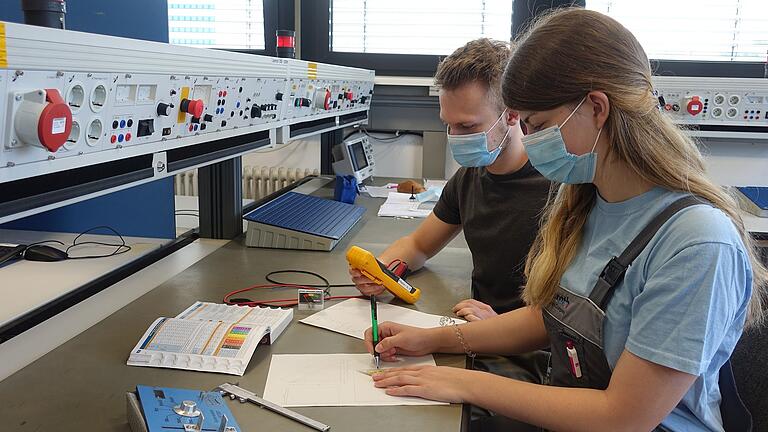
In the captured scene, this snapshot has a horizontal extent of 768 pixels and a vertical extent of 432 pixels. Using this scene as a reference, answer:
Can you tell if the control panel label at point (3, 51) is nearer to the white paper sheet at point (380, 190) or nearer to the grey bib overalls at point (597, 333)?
the grey bib overalls at point (597, 333)

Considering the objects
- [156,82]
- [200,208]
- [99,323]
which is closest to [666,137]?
[156,82]

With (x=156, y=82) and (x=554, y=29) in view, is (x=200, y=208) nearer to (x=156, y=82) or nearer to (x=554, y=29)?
(x=156, y=82)

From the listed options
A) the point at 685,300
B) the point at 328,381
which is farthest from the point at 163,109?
the point at 685,300

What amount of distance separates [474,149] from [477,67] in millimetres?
192

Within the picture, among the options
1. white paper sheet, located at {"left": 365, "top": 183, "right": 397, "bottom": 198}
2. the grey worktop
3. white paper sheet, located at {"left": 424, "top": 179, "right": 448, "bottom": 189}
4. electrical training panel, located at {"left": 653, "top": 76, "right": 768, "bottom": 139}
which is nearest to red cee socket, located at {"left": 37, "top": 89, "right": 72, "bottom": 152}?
the grey worktop

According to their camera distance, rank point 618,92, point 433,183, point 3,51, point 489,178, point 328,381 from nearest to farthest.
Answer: point 3,51 < point 618,92 < point 328,381 < point 489,178 < point 433,183

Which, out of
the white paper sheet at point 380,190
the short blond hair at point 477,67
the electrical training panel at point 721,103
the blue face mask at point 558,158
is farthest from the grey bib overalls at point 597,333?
the electrical training panel at point 721,103

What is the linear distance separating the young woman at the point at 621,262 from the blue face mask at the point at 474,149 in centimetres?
43

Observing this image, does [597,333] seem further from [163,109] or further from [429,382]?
[163,109]

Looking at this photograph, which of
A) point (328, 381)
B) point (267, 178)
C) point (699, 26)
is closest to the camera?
point (328, 381)

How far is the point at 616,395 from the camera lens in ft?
2.99

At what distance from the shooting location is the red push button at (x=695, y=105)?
2.90m

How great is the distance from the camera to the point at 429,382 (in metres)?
1.03

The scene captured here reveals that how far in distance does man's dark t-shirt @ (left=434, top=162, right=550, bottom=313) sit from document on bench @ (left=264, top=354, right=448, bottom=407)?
1.47 feet
